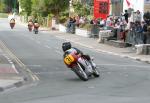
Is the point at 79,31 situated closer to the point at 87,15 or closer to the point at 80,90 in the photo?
the point at 87,15

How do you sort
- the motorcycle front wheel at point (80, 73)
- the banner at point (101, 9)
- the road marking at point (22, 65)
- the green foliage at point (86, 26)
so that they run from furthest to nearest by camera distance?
1. the banner at point (101, 9)
2. the green foliage at point (86, 26)
3. the road marking at point (22, 65)
4. the motorcycle front wheel at point (80, 73)

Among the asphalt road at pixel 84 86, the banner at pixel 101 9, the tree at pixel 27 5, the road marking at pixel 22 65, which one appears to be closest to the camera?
the asphalt road at pixel 84 86

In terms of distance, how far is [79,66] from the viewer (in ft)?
66.6

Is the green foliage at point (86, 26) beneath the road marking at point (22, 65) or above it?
above

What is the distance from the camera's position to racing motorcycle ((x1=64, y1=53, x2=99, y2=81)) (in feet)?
65.9

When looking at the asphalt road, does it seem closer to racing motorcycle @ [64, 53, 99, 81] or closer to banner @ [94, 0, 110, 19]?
racing motorcycle @ [64, 53, 99, 81]

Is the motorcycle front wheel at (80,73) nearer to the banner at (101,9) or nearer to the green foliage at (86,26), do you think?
the green foliage at (86,26)

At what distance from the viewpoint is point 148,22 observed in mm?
34500

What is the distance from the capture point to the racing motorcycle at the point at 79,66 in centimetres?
2009

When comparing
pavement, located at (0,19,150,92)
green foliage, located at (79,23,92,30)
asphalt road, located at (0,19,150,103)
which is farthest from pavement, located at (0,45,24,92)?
green foliage, located at (79,23,92,30)

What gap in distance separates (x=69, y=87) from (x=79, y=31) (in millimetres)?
39276

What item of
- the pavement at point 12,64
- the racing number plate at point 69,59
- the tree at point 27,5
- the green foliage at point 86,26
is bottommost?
the pavement at point 12,64

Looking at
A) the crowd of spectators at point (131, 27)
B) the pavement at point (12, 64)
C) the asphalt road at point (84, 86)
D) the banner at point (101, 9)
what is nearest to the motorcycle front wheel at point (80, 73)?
the asphalt road at point (84, 86)

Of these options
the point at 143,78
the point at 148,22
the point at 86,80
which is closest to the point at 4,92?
the point at 86,80
